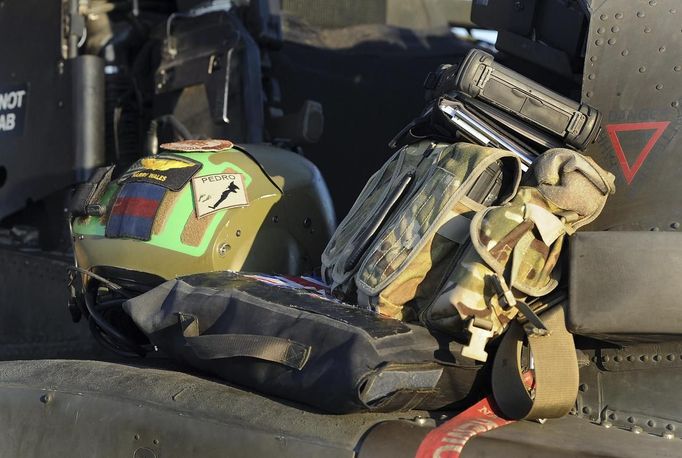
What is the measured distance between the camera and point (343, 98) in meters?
4.43

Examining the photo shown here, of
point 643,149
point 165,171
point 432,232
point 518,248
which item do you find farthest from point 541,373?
point 165,171

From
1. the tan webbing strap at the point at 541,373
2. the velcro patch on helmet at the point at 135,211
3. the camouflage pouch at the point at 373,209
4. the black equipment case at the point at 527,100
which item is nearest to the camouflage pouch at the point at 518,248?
the tan webbing strap at the point at 541,373

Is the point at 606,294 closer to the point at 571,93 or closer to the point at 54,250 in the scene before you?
the point at 571,93

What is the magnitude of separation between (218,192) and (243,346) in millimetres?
738

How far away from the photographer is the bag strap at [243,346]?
2.02 m

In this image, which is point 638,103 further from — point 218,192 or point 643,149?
point 218,192

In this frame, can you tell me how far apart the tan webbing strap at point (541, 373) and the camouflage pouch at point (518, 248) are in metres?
0.06

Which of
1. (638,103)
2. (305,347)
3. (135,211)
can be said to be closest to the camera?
(305,347)

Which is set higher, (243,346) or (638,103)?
(638,103)

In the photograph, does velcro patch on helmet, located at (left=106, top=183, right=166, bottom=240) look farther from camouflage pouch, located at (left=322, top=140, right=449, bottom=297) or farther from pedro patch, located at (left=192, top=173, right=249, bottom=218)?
camouflage pouch, located at (left=322, top=140, right=449, bottom=297)

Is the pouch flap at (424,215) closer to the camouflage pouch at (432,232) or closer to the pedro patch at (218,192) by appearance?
the camouflage pouch at (432,232)

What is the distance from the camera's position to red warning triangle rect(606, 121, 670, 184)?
7.30ft

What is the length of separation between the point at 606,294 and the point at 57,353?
2.27 metres

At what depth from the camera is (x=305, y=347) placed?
2010 mm
